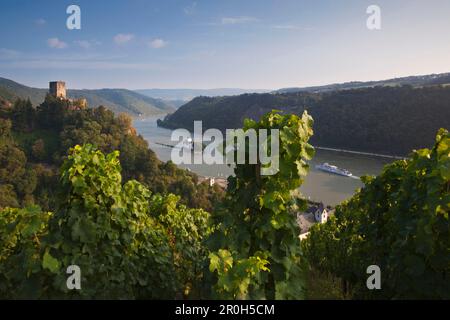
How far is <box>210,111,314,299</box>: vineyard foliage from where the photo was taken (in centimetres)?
330

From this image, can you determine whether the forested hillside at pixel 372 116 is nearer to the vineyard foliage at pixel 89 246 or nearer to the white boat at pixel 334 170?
the white boat at pixel 334 170

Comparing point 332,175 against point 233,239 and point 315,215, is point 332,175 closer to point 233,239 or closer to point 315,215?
point 315,215

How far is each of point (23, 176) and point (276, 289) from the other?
41258 millimetres

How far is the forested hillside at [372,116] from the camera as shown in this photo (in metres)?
57.5

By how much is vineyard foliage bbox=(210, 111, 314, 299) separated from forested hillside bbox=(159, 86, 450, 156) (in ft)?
160

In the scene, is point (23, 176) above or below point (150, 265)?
below

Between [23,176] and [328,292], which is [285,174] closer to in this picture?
[328,292]

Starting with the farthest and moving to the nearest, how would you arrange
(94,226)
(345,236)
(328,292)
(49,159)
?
(49,159) < (345,236) < (328,292) < (94,226)

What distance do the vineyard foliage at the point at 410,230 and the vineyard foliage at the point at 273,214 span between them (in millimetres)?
1003

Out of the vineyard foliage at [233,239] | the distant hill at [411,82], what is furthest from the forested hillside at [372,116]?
the vineyard foliage at [233,239]

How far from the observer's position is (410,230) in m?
3.46

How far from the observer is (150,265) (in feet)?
14.2

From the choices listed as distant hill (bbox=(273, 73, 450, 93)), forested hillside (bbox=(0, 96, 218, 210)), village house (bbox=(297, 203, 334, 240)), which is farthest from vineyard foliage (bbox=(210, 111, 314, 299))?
distant hill (bbox=(273, 73, 450, 93))

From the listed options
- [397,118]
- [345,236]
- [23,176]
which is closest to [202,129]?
[397,118]
